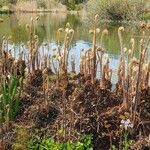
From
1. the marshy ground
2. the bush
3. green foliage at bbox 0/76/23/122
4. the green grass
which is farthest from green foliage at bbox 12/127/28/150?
the green grass

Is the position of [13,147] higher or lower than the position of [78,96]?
lower

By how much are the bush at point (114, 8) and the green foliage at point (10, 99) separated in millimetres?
38633

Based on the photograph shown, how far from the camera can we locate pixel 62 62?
7.52 m

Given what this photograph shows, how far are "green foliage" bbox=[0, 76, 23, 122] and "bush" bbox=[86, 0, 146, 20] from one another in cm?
3863

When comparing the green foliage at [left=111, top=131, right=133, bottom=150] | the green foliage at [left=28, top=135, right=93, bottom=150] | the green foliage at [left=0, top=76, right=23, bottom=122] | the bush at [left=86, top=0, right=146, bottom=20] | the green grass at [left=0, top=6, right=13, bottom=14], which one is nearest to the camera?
the green foliage at [left=111, top=131, right=133, bottom=150]

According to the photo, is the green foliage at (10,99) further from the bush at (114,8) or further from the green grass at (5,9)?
the green grass at (5,9)

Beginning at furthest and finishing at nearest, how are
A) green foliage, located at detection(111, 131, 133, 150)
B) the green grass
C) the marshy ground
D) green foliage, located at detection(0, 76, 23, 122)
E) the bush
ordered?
the green grass
the bush
green foliage, located at detection(0, 76, 23, 122)
the marshy ground
green foliage, located at detection(111, 131, 133, 150)

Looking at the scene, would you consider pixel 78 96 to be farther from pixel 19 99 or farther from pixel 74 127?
pixel 19 99

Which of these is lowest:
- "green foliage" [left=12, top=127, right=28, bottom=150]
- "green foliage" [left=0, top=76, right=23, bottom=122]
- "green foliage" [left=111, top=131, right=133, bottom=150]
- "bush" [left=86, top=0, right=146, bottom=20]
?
"bush" [left=86, top=0, right=146, bottom=20]

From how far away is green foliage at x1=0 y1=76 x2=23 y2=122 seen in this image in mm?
7051

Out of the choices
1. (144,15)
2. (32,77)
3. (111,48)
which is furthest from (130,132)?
(144,15)

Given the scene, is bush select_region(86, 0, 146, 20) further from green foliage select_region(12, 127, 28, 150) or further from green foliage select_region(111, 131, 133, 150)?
green foliage select_region(111, 131, 133, 150)

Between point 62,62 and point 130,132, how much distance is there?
1497 millimetres

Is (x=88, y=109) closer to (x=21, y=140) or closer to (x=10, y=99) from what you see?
(x=21, y=140)
